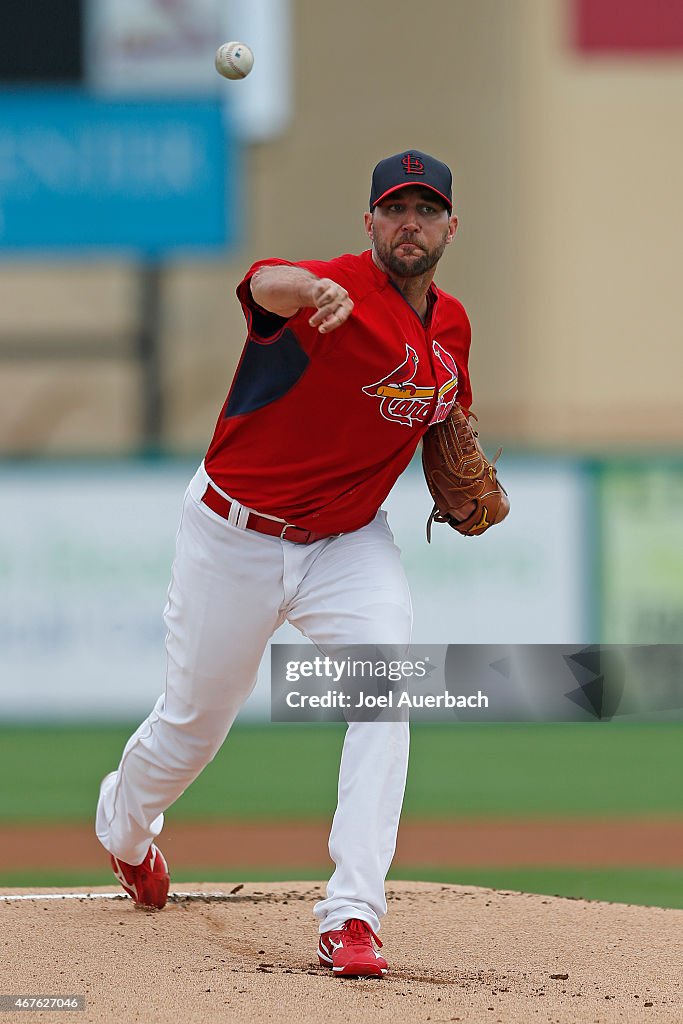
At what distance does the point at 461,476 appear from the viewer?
13.3 feet

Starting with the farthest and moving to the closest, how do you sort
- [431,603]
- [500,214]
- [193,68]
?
[500,214]
[193,68]
[431,603]

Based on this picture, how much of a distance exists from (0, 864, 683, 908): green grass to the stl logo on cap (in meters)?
2.70

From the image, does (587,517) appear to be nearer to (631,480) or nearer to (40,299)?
(631,480)

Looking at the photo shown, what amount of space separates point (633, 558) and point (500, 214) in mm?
5655

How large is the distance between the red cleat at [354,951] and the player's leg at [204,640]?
2.12 ft

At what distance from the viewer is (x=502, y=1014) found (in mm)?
3318

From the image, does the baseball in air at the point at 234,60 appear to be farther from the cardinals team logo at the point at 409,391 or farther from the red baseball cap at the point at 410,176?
the cardinals team logo at the point at 409,391

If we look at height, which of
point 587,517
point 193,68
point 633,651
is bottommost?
point 633,651

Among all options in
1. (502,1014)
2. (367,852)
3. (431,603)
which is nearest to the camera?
(502,1014)

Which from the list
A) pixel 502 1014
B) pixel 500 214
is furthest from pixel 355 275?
pixel 500 214

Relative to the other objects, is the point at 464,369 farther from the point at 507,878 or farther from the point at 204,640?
the point at 507,878

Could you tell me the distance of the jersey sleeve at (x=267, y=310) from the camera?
3.61m

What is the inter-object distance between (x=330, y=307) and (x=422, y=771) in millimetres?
5272

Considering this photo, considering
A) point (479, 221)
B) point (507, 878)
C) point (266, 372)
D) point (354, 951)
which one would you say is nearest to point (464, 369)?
point (266, 372)
